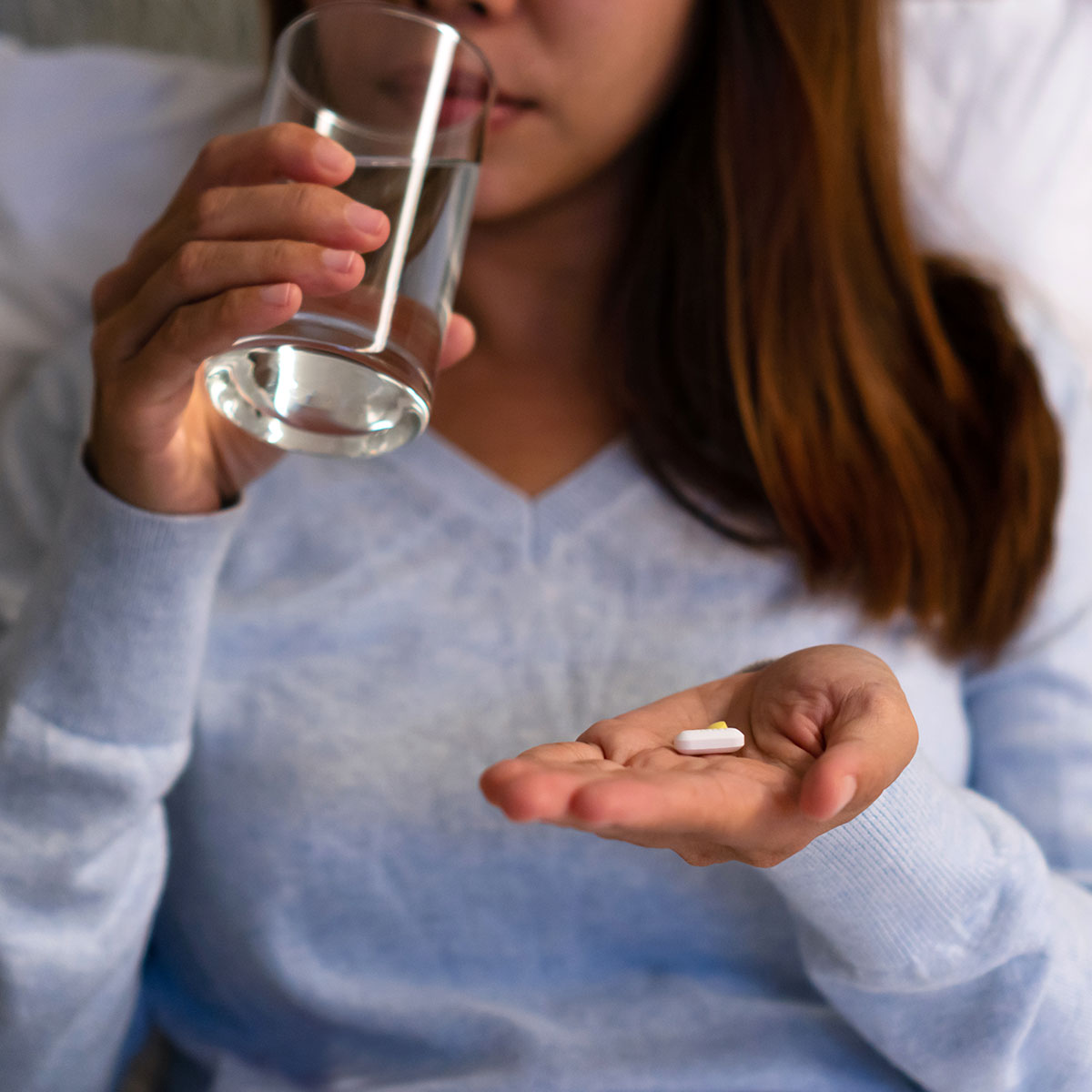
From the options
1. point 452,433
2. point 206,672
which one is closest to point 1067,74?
point 452,433

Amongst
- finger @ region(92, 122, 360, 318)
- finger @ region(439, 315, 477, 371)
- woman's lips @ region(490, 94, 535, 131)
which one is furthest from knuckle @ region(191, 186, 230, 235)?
woman's lips @ region(490, 94, 535, 131)

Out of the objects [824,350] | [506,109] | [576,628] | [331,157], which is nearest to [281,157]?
[331,157]

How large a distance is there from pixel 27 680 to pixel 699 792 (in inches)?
19.2

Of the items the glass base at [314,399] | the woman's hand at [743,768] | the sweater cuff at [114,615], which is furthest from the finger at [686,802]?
the sweater cuff at [114,615]

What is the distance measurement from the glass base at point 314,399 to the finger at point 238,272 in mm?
31

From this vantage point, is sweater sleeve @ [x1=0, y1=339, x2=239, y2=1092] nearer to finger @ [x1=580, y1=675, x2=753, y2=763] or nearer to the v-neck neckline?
the v-neck neckline

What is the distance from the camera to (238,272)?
495mm

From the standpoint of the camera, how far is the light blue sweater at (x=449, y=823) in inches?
25.5

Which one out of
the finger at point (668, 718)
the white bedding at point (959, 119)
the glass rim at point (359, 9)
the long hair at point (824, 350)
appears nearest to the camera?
the finger at point (668, 718)

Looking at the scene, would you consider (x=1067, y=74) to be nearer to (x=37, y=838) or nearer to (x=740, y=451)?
(x=740, y=451)

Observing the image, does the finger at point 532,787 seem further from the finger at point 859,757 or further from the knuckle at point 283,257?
the knuckle at point 283,257

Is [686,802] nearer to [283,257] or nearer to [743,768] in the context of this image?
[743,768]

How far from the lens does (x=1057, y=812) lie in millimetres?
761

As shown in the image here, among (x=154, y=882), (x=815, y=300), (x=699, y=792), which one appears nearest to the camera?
(x=699, y=792)
